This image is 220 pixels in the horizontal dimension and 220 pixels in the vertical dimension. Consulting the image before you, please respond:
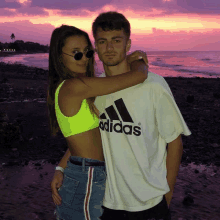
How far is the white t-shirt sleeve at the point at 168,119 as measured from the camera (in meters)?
2.42

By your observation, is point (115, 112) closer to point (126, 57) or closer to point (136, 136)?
point (136, 136)

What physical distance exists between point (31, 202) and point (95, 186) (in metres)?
2.85

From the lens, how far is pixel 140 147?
2.41 m

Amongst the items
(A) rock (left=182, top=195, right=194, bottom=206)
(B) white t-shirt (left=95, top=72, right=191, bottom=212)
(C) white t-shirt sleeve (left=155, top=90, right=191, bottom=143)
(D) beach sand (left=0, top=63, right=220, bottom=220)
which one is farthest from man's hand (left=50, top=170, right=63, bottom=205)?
(A) rock (left=182, top=195, right=194, bottom=206)

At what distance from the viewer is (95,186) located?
2527 mm

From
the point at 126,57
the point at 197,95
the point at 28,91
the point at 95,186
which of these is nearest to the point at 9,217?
the point at 95,186

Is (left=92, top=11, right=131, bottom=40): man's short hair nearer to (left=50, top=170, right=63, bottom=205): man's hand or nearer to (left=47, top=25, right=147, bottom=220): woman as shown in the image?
(left=47, top=25, right=147, bottom=220): woman

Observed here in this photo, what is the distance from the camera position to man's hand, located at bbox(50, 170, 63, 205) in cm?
269

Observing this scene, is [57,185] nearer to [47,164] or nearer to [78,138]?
[78,138]

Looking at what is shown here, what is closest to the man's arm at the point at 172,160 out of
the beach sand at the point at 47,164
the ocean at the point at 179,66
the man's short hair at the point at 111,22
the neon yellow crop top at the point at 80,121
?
the neon yellow crop top at the point at 80,121

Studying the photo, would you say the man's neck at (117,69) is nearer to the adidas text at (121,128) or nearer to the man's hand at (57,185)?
the adidas text at (121,128)

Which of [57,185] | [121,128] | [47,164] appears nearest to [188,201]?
[57,185]

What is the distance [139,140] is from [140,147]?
0.06 meters

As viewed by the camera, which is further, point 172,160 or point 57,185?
point 57,185
